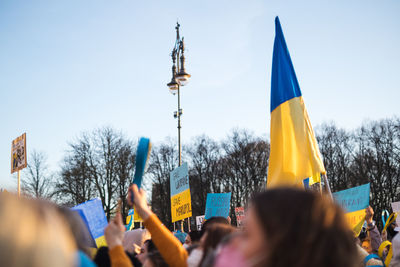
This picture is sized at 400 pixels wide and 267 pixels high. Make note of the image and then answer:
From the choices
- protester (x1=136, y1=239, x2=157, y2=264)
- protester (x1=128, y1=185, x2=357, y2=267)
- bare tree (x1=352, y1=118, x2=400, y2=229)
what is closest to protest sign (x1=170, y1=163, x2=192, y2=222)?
protester (x1=136, y1=239, x2=157, y2=264)

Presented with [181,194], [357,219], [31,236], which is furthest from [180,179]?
[31,236]

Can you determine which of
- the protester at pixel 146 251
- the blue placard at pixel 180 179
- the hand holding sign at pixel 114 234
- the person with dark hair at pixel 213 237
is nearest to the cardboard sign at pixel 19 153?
the blue placard at pixel 180 179

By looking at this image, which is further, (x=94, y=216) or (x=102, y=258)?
(x=94, y=216)

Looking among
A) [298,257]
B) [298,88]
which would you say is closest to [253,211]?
[298,257]

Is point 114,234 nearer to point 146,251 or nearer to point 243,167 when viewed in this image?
point 146,251

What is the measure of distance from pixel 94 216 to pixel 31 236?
422 cm

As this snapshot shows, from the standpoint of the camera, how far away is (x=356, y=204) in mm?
6359

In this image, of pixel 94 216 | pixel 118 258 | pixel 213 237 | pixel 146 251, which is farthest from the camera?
pixel 94 216

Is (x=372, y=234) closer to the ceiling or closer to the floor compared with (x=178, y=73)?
closer to the floor

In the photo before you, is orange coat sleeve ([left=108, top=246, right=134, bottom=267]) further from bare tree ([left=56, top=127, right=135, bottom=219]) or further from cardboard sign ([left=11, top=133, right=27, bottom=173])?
bare tree ([left=56, top=127, right=135, bottom=219])

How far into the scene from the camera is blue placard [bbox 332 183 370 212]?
6.22 metres

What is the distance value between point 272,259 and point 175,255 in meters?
1.58

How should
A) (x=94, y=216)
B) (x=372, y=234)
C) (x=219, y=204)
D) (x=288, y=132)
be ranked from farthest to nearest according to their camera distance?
(x=219, y=204)
(x=288, y=132)
(x=372, y=234)
(x=94, y=216)

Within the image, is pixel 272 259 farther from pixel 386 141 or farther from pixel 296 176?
pixel 386 141
